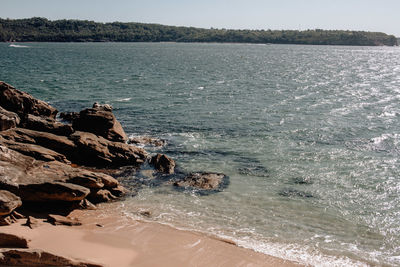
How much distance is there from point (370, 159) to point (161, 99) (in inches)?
990

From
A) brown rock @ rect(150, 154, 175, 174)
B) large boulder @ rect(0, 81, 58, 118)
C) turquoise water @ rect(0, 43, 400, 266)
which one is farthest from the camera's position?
large boulder @ rect(0, 81, 58, 118)

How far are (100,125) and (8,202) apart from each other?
11.7 meters

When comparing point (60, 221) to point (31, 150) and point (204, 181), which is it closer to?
point (31, 150)

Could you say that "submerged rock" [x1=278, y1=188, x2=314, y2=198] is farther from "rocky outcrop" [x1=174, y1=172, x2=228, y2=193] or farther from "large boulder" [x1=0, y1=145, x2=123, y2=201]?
"large boulder" [x1=0, y1=145, x2=123, y2=201]

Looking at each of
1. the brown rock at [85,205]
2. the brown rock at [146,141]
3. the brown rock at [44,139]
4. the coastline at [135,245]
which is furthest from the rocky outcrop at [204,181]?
the brown rock at [44,139]

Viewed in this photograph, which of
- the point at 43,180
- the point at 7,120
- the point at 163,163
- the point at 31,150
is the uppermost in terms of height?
the point at 7,120

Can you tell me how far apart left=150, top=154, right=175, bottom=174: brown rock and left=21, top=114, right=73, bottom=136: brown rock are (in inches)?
206

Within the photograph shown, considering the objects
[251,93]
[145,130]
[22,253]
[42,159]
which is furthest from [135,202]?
[251,93]

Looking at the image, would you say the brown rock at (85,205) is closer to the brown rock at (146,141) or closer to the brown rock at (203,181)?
the brown rock at (203,181)

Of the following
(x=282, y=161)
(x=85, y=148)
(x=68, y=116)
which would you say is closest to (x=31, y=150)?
(x=85, y=148)

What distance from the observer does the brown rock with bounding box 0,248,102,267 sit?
1092 centimetres

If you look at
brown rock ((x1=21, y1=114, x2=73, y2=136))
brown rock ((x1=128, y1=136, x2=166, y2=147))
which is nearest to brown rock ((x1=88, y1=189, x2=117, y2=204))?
brown rock ((x1=21, y1=114, x2=73, y2=136))

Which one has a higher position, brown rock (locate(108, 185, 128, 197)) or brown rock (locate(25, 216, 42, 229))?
brown rock (locate(25, 216, 42, 229))

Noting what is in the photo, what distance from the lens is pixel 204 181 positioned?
2016 centimetres
